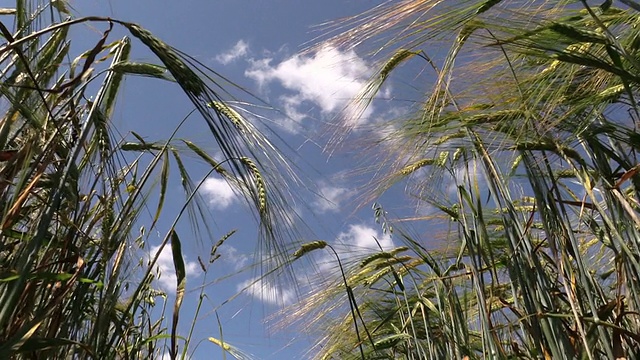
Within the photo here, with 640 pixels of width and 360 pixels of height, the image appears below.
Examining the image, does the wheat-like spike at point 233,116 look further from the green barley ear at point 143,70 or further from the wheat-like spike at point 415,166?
the wheat-like spike at point 415,166

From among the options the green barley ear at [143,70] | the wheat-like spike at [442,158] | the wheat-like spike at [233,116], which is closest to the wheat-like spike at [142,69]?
the green barley ear at [143,70]

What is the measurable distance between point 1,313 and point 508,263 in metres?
1.06

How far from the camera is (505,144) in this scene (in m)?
1.43

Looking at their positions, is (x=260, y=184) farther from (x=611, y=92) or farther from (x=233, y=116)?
(x=611, y=92)

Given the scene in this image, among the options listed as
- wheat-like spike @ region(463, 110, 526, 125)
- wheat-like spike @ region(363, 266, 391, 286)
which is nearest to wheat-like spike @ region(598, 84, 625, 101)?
wheat-like spike @ region(463, 110, 526, 125)

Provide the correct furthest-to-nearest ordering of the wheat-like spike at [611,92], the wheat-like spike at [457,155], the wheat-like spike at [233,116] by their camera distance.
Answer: the wheat-like spike at [457,155] < the wheat-like spike at [611,92] < the wheat-like spike at [233,116]

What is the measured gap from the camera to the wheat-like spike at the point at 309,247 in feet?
5.25

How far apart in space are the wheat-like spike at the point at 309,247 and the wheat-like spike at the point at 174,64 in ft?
2.70

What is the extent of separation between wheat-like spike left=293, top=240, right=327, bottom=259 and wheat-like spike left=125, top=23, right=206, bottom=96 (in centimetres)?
82

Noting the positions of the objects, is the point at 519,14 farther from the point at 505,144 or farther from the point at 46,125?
the point at 46,125

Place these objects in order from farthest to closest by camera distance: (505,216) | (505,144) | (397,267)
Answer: (397,267), (505,144), (505,216)

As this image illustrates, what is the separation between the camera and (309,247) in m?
1.61

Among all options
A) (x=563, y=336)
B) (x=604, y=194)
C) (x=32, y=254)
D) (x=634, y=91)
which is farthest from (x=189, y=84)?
(x=604, y=194)

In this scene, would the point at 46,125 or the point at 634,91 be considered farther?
the point at 634,91
